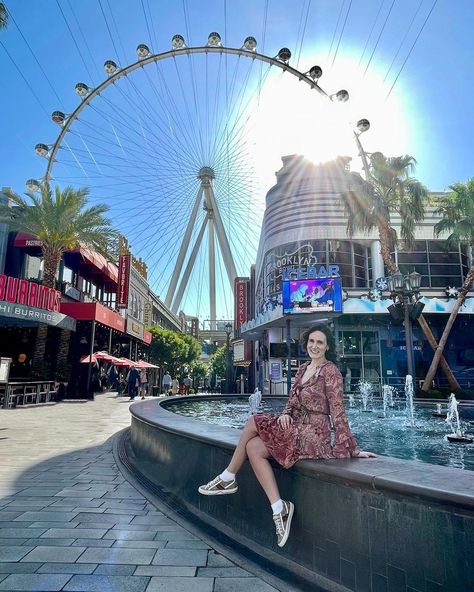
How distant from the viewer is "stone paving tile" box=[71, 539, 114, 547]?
3.60 m

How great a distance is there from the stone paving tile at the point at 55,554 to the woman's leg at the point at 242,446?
130 cm

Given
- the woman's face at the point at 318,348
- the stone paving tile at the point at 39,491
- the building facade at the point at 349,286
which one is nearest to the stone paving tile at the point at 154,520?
the stone paving tile at the point at 39,491

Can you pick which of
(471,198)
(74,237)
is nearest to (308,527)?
(74,237)

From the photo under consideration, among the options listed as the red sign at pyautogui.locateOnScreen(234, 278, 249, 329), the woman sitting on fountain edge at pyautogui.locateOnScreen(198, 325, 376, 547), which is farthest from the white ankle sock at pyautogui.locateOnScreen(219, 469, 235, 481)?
the red sign at pyautogui.locateOnScreen(234, 278, 249, 329)

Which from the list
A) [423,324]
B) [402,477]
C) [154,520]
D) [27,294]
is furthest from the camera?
[423,324]

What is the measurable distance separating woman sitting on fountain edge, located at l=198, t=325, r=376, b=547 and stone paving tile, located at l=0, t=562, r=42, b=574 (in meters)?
Answer: 1.26

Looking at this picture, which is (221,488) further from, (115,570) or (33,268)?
(33,268)

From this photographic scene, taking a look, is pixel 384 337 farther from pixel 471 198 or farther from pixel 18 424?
pixel 18 424

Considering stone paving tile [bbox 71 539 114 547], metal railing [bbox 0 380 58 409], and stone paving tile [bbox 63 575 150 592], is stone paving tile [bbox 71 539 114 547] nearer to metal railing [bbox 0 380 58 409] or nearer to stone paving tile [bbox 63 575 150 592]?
stone paving tile [bbox 63 575 150 592]

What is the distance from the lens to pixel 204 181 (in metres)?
34.2

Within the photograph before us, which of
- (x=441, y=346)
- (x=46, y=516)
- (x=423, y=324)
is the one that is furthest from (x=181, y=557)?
(x=441, y=346)

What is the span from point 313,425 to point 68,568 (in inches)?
77.7

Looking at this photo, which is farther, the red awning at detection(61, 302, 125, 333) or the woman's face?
the red awning at detection(61, 302, 125, 333)

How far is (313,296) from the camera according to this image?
85.5 ft
